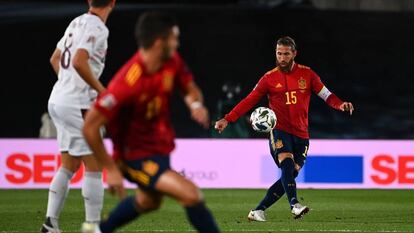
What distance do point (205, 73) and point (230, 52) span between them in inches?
25.2

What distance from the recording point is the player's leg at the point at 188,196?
6.34 metres

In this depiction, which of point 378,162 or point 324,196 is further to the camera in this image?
point 378,162

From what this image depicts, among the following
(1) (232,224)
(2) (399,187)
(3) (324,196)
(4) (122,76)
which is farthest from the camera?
(2) (399,187)

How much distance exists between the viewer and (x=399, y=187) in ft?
56.9

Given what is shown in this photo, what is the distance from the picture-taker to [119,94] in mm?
6230

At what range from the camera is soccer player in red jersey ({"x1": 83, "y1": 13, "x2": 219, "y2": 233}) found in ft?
20.5

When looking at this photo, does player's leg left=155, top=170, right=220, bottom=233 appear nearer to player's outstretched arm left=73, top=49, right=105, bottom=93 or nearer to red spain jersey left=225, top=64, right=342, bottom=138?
player's outstretched arm left=73, top=49, right=105, bottom=93

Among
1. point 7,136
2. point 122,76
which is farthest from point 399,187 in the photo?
point 122,76

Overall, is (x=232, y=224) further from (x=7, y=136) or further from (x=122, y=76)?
(x=7, y=136)

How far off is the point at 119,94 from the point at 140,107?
197 millimetres

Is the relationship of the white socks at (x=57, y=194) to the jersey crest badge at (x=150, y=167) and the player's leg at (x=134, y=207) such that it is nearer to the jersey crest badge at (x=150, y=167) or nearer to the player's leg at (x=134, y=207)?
the player's leg at (x=134, y=207)

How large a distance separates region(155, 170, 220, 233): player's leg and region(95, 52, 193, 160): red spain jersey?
21 centimetres

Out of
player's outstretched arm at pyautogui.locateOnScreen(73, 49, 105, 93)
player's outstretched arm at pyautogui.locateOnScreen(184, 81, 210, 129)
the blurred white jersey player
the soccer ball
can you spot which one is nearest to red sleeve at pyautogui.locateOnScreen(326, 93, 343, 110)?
the soccer ball

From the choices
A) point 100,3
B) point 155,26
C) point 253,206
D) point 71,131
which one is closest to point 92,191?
point 71,131
